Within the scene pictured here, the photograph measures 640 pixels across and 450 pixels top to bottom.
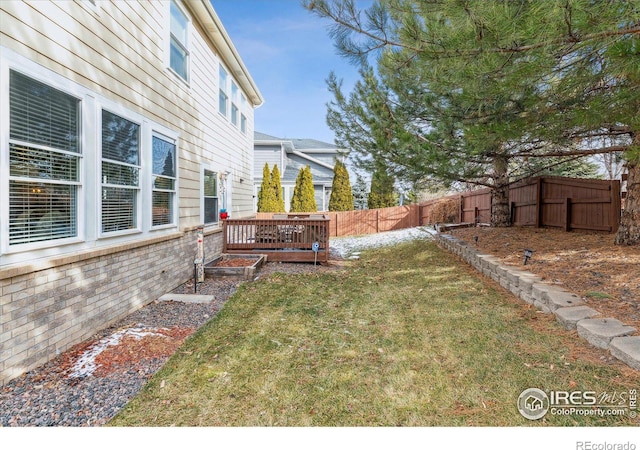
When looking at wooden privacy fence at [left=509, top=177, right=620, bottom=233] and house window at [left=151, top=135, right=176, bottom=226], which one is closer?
house window at [left=151, top=135, right=176, bottom=226]

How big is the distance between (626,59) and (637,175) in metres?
3.50

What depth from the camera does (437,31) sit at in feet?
11.2

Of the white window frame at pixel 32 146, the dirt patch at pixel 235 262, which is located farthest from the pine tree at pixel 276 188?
the white window frame at pixel 32 146

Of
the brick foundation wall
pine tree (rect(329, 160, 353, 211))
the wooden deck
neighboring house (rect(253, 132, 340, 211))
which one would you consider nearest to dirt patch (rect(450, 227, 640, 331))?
the wooden deck

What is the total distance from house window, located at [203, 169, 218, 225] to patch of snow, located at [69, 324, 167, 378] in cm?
374

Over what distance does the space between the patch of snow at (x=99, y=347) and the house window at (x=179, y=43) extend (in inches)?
170

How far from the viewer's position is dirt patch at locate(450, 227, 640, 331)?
3501 millimetres

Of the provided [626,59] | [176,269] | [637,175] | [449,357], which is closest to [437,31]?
[626,59]

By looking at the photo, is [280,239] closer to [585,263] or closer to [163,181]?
[163,181]

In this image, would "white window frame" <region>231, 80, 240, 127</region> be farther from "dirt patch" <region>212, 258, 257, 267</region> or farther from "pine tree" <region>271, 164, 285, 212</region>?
"pine tree" <region>271, 164, 285, 212</region>

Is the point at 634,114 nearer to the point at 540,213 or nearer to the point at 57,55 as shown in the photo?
the point at 540,213

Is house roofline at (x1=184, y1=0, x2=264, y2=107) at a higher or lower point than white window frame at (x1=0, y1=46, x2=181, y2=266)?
higher

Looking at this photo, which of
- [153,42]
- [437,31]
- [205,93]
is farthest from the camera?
[205,93]

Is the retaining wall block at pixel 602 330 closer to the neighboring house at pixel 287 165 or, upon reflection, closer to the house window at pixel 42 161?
the house window at pixel 42 161
